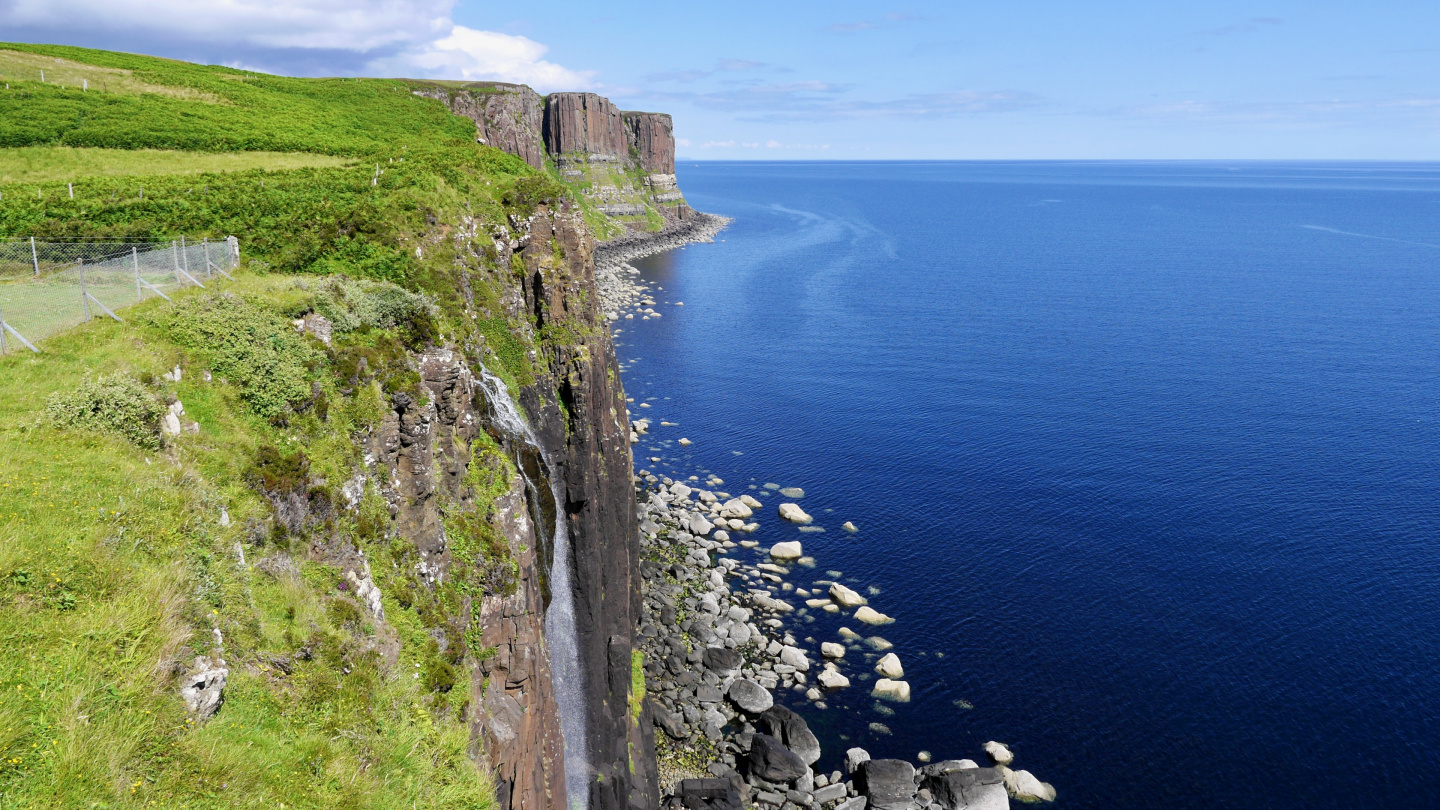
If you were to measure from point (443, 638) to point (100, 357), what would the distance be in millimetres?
10592

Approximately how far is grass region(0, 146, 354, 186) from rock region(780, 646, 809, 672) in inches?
1470

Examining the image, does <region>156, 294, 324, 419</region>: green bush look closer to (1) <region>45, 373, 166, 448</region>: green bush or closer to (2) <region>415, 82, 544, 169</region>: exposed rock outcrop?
(1) <region>45, 373, 166, 448</region>: green bush

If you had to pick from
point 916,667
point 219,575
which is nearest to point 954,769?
point 916,667

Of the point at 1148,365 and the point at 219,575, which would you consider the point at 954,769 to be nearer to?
the point at 219,575

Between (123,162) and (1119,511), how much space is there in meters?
69.2

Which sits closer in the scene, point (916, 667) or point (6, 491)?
point (6, 491)

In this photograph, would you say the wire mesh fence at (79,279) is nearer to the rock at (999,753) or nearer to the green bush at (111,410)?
the green bush at (111,410)

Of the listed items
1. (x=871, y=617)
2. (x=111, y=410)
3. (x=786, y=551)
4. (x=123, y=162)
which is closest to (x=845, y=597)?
(x=871, y=617)

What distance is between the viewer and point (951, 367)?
9825 centimetres

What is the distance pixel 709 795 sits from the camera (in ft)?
120

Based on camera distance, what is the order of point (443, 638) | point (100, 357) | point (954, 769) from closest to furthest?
point (100, 357) < point (443, 638) < point (954, 769)

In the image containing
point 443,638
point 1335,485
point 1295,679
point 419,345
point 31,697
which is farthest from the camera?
point 1335,485

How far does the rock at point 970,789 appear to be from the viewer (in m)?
36.6

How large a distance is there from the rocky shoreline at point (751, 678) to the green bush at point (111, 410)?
28702mm
